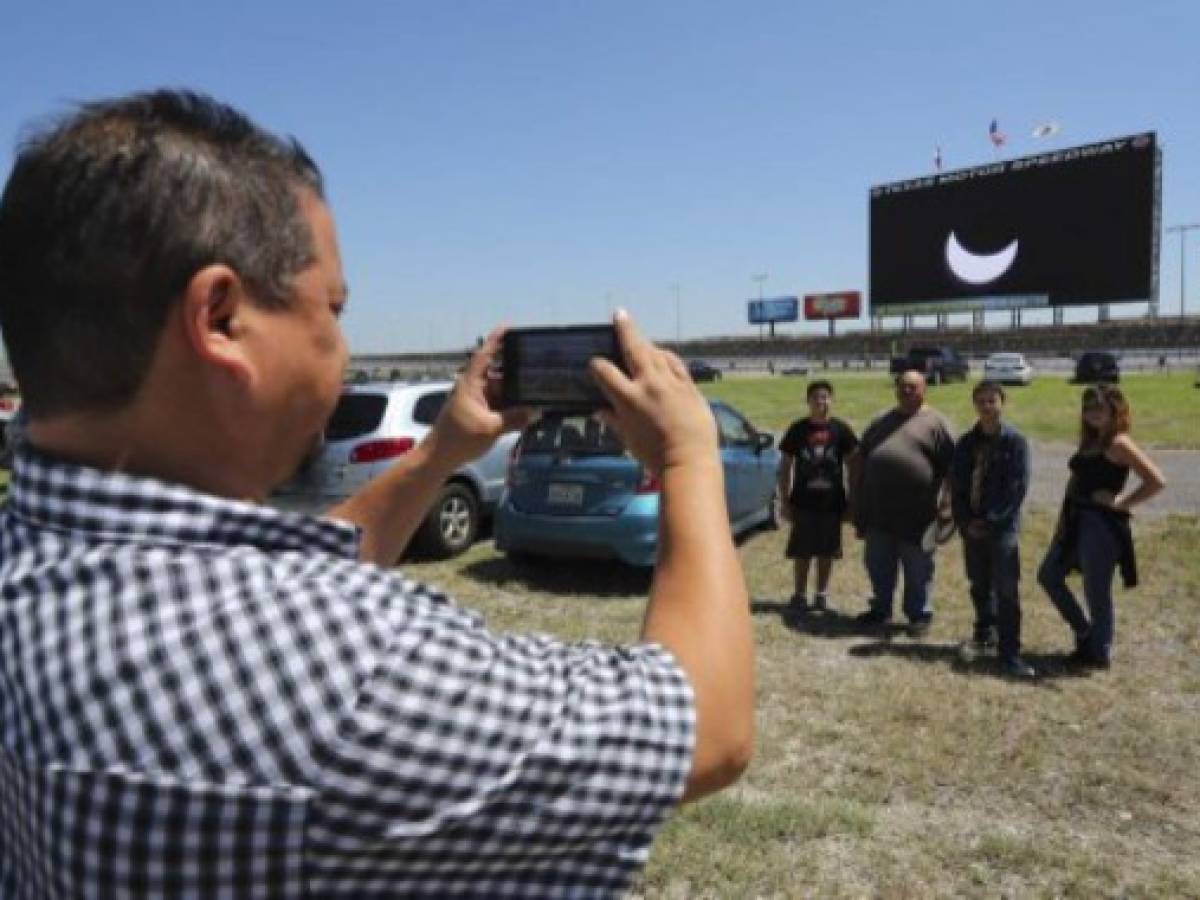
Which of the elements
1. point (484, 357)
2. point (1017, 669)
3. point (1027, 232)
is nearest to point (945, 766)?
point (1017, 669)

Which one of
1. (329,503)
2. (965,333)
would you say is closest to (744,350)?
(965,333)

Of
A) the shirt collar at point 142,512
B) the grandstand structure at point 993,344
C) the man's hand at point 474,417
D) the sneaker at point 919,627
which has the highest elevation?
the grandstand structure at point 993,344

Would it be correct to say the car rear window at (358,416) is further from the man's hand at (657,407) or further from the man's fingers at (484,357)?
the man's hand at (657,407)

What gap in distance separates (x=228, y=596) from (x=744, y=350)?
11023 centimetres

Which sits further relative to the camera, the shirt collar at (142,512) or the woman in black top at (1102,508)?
the woman in black top at (1102,508)

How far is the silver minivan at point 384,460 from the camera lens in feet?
29.6

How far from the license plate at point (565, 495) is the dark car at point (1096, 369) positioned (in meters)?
37.1

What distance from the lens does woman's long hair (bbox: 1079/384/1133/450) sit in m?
6.01

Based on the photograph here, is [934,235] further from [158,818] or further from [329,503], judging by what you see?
[158,818]

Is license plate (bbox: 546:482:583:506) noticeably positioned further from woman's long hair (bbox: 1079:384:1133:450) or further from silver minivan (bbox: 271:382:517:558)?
woman's long hair (bbox: 1079:384:1133:450)

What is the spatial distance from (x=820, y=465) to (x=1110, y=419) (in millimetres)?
2156

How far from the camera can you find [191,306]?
35.0 inches

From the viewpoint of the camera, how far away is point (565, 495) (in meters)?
8.10

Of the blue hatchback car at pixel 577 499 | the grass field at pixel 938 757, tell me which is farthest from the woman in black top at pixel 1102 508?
the blue hatchback car at pixel 577 499
